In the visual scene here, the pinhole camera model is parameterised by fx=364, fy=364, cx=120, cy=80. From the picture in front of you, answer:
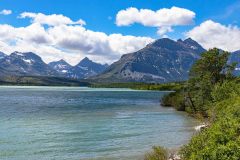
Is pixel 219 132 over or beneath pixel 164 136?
over

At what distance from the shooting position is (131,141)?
53.8m

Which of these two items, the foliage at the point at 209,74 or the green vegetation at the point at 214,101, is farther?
the foliage at the point at 209,74

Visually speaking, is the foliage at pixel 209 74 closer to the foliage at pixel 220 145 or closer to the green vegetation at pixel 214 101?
the green vegetation at pixel 214 101

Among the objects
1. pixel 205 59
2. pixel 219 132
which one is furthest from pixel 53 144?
pixel 205 59

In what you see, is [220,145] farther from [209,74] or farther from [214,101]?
[209,74]

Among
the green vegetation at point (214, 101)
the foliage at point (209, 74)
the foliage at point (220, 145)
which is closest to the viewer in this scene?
the foliage at point (220, 145)

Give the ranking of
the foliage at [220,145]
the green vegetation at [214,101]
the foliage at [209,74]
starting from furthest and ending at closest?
the foliage at [209,74]
the green vegetation at [214,101]
the foliage at [220,145]

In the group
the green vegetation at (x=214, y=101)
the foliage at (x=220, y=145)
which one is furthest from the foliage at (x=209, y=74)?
the foliage at (x=220, y=145)

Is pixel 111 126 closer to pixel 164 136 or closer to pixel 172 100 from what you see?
pixel 164 136

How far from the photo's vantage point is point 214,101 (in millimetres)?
75312

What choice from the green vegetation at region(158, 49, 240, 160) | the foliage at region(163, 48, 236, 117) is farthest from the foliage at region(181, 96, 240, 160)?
the foliage at region(163, 48, 236, 117)

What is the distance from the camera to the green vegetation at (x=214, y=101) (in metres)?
22.4

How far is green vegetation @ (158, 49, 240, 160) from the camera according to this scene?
22391 millimetres

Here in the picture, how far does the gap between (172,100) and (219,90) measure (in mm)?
61063
